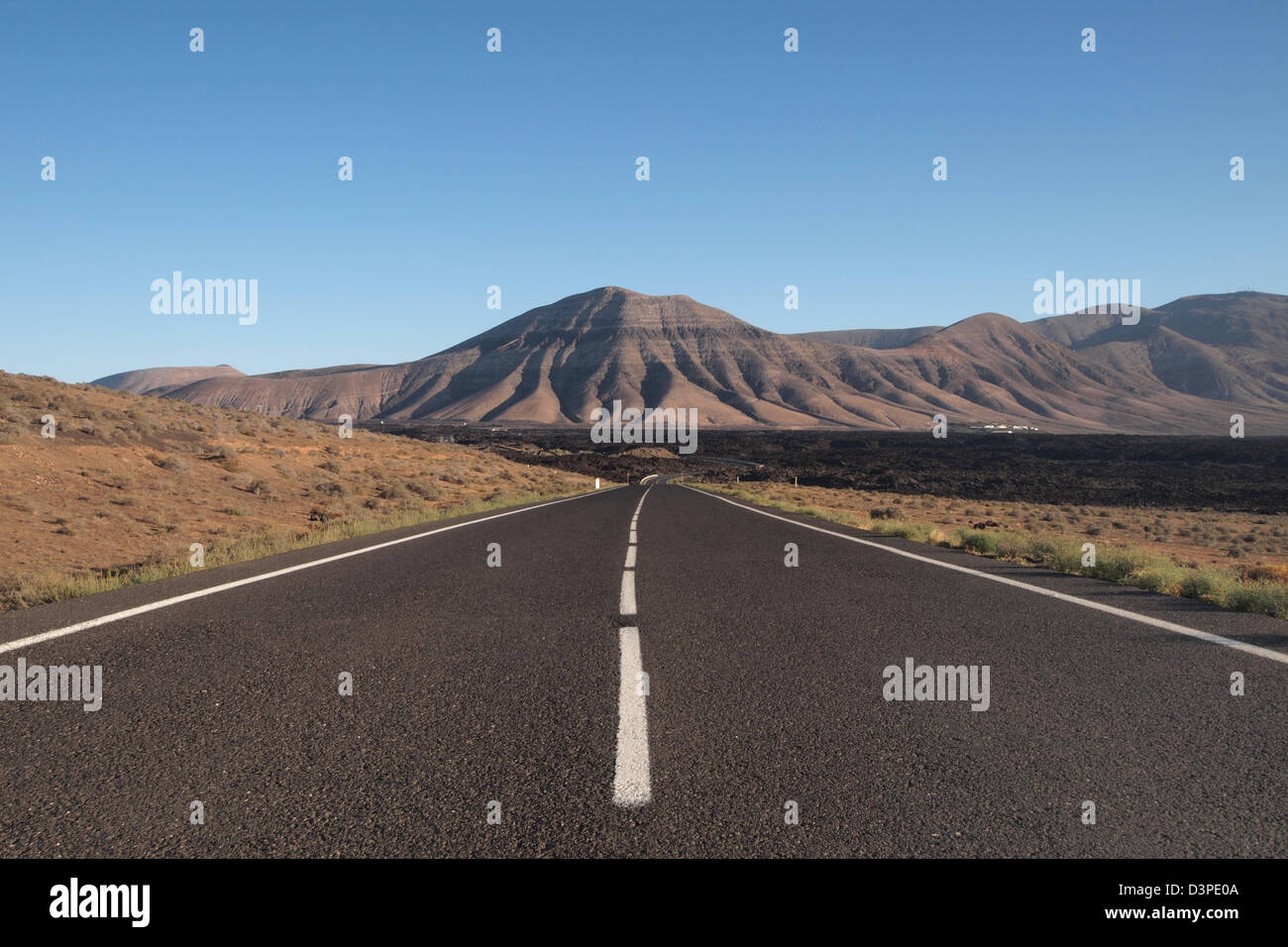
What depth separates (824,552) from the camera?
41.0 feet

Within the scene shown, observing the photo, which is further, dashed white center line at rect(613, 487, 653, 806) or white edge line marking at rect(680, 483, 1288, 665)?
white edge line marking at rect(680, 483, 1288, 665)

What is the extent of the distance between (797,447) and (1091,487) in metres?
50.7

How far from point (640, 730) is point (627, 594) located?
431cm

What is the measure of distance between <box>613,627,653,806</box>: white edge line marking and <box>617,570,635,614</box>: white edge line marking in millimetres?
1788

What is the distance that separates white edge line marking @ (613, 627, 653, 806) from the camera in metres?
3.41

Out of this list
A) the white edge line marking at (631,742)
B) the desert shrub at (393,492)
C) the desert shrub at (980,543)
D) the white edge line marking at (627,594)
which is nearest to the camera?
the white edge line marking at (631,742)

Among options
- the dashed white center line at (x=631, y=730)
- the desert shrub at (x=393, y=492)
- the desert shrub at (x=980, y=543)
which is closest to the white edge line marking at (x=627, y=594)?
the dashed white center line at (x=631, y=730)

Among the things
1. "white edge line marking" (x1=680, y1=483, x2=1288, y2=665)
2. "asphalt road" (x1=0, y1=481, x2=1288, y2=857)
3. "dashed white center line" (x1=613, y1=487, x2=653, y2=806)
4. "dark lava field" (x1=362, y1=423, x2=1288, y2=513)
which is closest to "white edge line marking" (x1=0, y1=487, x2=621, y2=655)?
"asphalt road" (x1=0, y1=481, x2=1288, y2=857)

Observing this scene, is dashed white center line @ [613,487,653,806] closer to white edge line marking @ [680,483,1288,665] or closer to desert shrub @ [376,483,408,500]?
white edge line marking @ [680,483,1288,665]

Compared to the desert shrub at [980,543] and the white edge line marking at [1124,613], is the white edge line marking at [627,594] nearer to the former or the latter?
the white edge line marking at [1124,613]

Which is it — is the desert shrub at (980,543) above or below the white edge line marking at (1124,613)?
below

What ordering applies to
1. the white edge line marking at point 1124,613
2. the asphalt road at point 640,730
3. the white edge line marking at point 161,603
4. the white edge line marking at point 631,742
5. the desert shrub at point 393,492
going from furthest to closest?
the desert shrub at point 393,492 < the white edge line marking at point 161,603 < the white edge line marking at point 1124,613 < the white edge line marking at point 631,742 < the asphalt road at point 640,730

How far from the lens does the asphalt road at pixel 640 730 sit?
313 centimetres

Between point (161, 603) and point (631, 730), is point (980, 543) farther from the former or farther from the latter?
point (161, 603)
